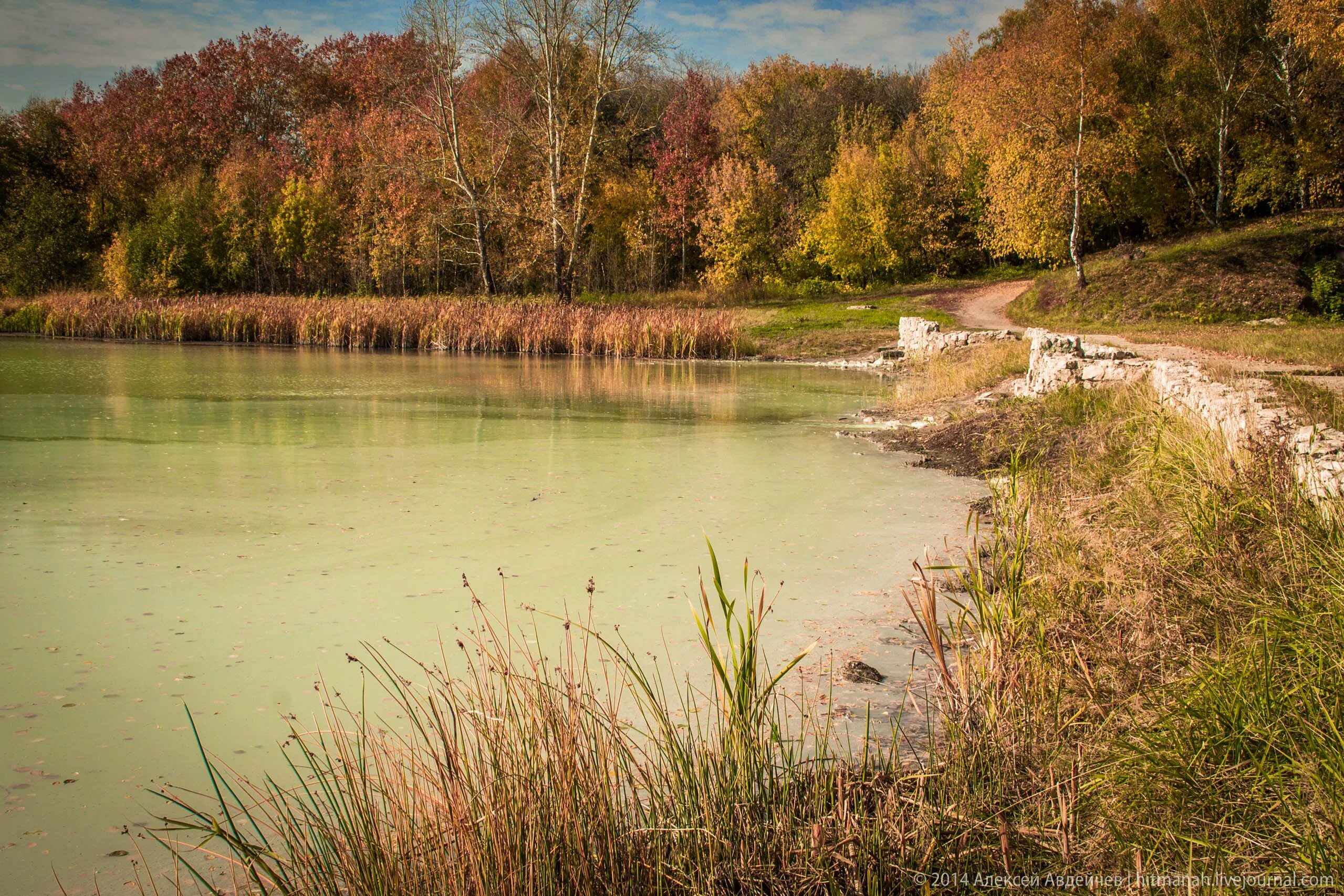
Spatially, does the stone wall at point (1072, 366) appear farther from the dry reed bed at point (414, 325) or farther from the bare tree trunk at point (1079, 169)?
the bare tree trunk at point (1079, 169)

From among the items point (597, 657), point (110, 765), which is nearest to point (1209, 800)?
point (597, 657)

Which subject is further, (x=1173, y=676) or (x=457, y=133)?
(x=457, y=133)

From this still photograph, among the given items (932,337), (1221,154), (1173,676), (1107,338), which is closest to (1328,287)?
(1107,338)

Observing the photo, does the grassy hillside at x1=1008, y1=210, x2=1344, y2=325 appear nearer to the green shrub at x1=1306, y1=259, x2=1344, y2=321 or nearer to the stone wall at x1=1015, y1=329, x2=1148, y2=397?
the green shrub at x1=1306, y1=259, x2=1344, y2=321

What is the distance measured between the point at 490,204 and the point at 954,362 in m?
22.0

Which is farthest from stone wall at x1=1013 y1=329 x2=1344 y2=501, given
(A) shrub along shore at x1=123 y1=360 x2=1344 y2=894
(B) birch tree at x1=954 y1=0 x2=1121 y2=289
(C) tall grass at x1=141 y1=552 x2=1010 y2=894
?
(B) birch tree at x1=954 y1=0 x2=1121 y2=289

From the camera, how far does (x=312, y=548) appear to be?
18.0 feet

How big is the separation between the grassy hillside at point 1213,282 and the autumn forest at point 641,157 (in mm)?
1288

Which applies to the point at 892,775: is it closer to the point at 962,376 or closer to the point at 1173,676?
the point at 1173,676

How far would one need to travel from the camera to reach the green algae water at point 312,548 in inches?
126

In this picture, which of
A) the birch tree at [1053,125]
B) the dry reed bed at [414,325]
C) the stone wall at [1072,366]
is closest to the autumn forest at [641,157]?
the birch tree at [1053,125]

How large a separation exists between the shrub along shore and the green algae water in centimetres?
36

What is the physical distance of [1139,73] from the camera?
3102 cm

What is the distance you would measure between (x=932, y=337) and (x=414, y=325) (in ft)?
41.5
